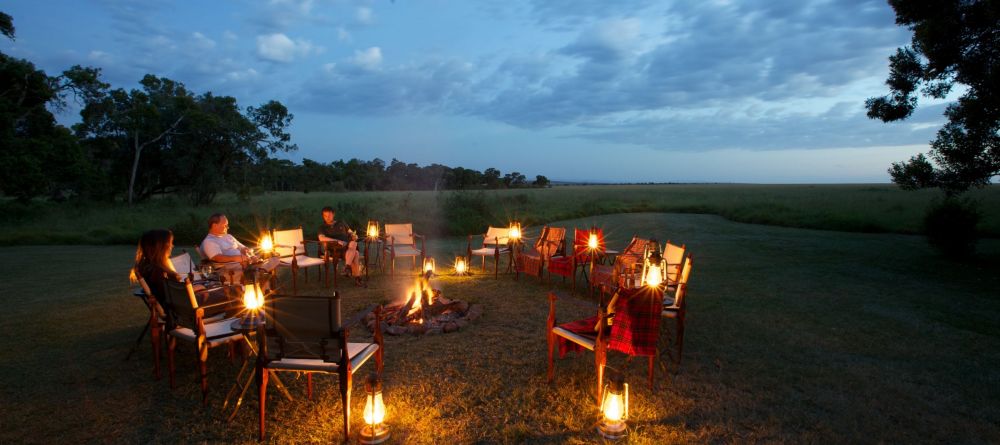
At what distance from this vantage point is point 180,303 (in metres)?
3.88

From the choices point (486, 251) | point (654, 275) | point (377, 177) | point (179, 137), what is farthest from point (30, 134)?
point (377, 177)

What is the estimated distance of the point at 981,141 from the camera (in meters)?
9.52

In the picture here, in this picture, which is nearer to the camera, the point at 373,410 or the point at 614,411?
the point at 373,410

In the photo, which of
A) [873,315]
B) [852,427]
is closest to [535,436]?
[852,427]

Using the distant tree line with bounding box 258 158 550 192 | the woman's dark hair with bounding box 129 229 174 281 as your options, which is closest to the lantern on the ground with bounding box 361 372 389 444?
the woman's dark hair with bounding box 129 229 174 281

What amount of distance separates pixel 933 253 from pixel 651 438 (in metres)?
12.5

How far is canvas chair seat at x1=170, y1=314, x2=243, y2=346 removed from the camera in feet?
12.8

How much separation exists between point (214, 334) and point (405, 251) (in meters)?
5.16

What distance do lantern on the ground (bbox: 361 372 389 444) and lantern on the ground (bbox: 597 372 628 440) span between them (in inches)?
59.3

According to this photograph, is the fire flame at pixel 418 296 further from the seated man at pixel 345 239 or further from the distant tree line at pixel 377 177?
the distant tree line at pixel 377 177

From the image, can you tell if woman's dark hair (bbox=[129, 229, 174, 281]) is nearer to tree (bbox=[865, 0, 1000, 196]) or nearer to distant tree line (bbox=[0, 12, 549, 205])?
tree (bbox=[865, 0, 1000, 196])

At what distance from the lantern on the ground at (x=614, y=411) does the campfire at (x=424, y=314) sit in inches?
104

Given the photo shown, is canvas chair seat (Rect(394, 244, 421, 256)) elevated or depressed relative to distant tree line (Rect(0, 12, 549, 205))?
depressed

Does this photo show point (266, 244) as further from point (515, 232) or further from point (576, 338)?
point (576, 338)
